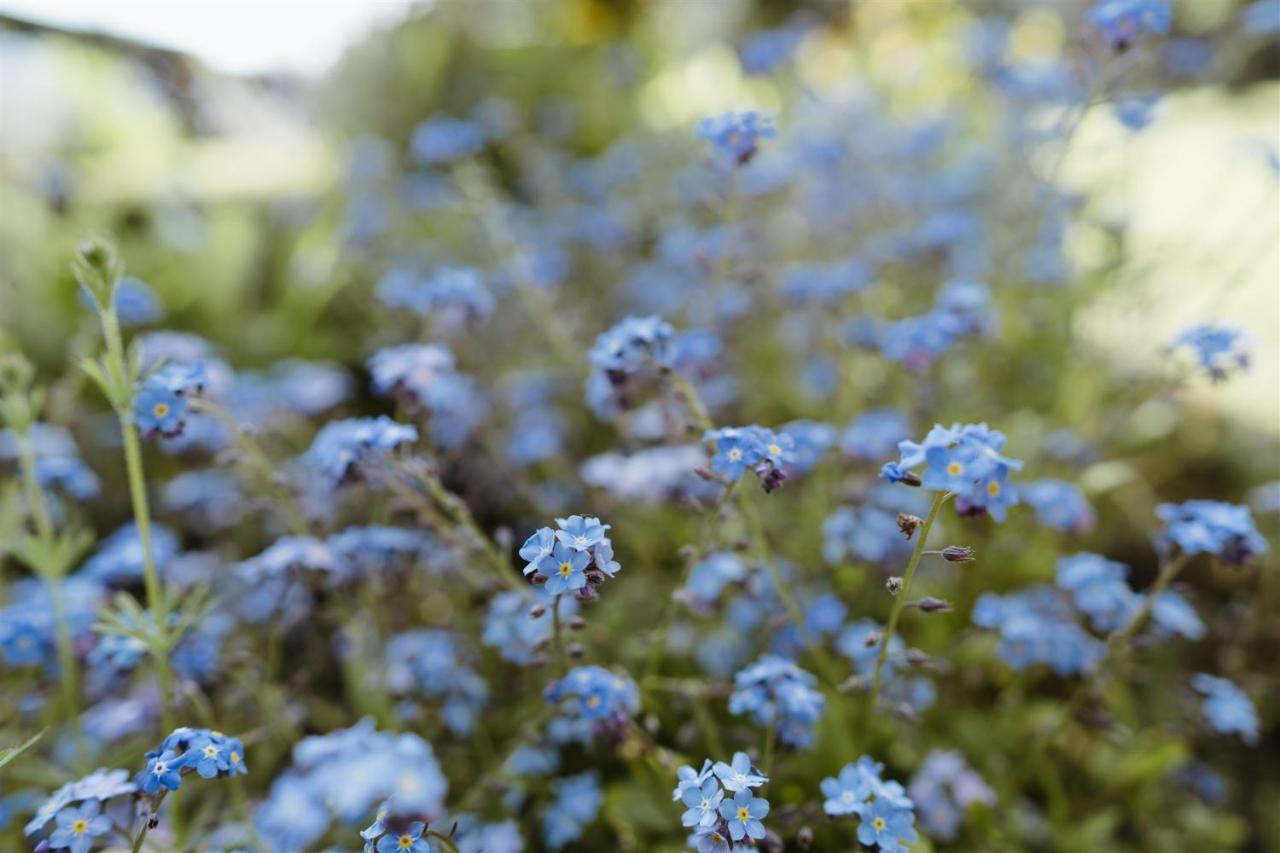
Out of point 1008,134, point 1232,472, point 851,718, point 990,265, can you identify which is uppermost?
point 1008,134

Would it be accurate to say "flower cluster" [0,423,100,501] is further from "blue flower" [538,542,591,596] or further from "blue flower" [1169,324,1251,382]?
"blue flower" [1169,324,1251,382]

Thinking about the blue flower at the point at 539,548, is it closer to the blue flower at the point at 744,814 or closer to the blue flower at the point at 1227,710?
the blue flower at the point at 744,814

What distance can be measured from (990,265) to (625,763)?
280 centimetres

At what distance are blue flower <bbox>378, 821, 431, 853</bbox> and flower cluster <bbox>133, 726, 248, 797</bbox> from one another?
319 millimetres

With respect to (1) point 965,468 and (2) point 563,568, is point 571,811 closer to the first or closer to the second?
(2) point 563,568

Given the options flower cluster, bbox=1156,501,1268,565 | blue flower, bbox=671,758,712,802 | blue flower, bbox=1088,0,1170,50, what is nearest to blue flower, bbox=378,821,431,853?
blue flower, bbox=671,758,712,802

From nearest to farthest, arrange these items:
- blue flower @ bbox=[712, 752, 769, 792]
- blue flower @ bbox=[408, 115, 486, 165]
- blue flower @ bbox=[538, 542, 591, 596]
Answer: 1. blue flower @ bbox=[712, 752, 769, 792]
2. blue flower @ bbox=[538, 542, 591, 596]
3. blue flower @ bbox=[408, 115, 486, 165]

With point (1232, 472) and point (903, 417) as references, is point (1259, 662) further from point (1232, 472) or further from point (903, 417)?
point (903, 417)

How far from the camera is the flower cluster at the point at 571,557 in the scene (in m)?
1.67

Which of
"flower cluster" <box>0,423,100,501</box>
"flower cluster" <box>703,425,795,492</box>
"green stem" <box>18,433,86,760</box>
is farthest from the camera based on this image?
"flower cluster" <box>0,423,100,501</box>

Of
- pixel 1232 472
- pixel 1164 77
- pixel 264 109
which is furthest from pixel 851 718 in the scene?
pixel 264 109

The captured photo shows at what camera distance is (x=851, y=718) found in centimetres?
259

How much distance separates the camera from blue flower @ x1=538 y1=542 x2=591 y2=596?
5.48ft

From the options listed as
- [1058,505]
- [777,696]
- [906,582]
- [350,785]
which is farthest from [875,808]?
[1058,505]
